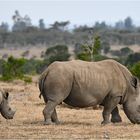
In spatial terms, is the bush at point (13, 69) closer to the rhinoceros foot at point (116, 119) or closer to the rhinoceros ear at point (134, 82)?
the rhinoceros foot at point (116, 119)

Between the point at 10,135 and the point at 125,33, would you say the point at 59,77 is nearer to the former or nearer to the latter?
the point at 10,135

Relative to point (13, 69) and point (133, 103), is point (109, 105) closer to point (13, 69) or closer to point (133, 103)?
point (133, 103)

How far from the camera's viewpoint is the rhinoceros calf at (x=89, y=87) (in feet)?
55.5

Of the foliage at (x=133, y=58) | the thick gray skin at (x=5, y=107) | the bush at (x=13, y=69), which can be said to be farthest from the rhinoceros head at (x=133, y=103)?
the foliage at (x=133, y=58)

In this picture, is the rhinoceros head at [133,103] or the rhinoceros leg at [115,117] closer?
the rhinoceros head at [133,103]

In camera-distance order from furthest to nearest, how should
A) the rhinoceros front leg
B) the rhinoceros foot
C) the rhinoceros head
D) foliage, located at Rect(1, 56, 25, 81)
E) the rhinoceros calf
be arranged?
foliage, located at Rect(1, 56, 25, 81)
the rhinoceros foot
the rhinoceros head
the rhinoceros front leg
the rhinoceros calf

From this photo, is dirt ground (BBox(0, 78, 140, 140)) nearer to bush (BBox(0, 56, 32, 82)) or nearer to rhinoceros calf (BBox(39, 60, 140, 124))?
rhinoceros calf (BBox(39, 60, 140, 124))

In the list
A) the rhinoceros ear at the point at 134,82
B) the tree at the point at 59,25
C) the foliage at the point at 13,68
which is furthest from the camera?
the tree at the point at 59,25

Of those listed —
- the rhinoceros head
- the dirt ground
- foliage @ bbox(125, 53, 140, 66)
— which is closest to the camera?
the dirt ground

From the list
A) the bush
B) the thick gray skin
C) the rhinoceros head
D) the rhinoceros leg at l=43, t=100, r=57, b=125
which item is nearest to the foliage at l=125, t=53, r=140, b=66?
the bush

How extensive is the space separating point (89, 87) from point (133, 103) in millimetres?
1453

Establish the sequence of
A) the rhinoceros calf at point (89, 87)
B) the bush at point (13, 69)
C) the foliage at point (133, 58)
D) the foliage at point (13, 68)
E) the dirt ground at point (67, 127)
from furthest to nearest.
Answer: the foliage at point (133, 58)
the foliage at point (13, 68)
the bush at point (13, 69)
the rhinoceros calf at point (89, 87)
the dirt ground at point (67, 127)

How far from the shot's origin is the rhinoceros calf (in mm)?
16906

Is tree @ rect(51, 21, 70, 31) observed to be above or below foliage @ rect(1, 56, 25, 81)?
below
